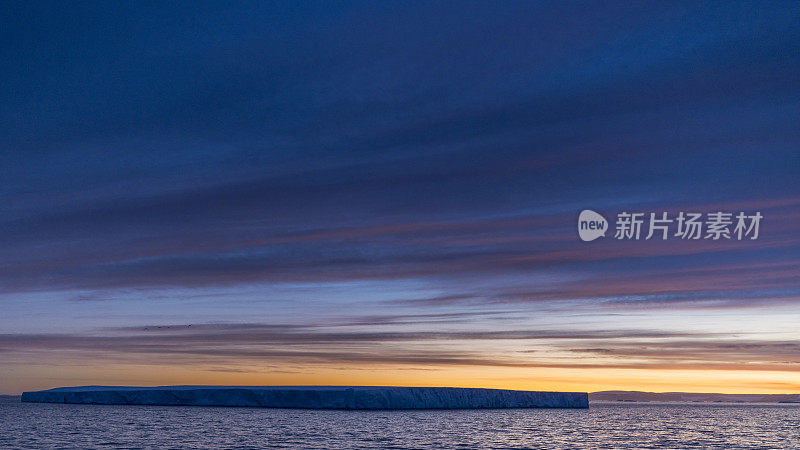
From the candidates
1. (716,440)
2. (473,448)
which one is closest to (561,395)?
(716,440)

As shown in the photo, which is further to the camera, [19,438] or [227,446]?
[19,438]

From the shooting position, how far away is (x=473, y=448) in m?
39.9

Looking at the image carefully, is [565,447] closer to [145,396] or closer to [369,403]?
[369,403]

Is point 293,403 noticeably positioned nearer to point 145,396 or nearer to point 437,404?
point 437,404

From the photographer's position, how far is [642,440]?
163 ft

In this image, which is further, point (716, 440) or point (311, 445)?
point (716, 440)

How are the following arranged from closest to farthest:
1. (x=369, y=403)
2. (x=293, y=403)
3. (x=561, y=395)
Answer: (x=369, y=403) < (x=293, y=403) < (x=561, y=395)

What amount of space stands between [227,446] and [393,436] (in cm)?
1349

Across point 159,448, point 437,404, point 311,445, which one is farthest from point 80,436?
point 437,404

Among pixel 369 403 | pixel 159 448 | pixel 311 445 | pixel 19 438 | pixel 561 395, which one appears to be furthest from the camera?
pixel 561 395

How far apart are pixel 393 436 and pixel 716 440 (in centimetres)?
2336

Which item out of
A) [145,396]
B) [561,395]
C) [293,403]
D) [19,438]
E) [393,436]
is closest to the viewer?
[19,438]

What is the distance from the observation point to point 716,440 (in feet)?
168

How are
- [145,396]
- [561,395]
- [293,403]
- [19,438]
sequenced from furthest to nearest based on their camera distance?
[561,395], [145,396], [293,403], [19,438]
